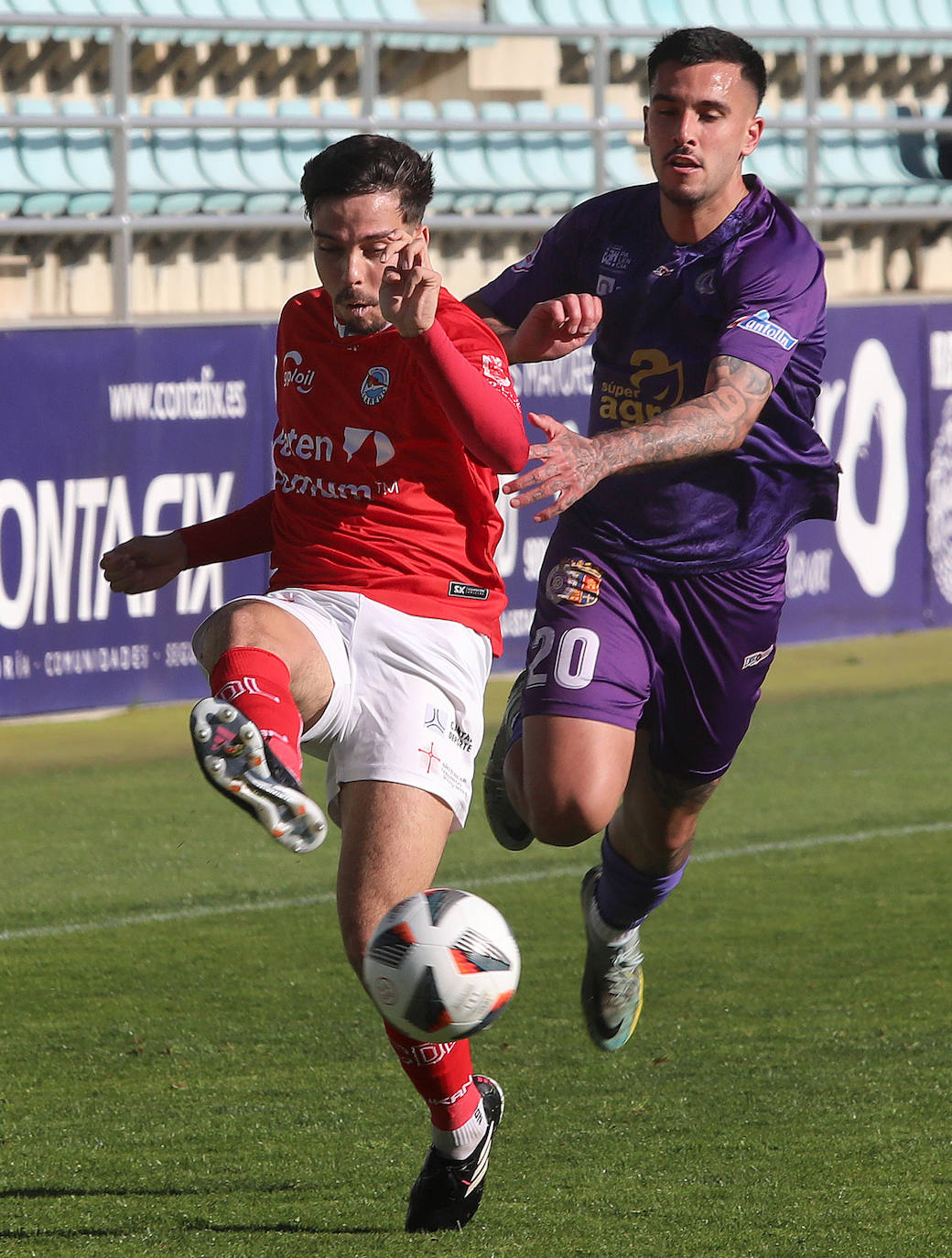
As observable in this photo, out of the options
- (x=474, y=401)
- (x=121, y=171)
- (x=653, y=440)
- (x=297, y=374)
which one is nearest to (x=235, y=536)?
(x=297, y=374)

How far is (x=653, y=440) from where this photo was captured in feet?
14.0

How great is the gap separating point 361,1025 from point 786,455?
193 cm

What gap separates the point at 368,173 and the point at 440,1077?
1.74 metres

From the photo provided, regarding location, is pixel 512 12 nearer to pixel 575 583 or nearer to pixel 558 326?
pixel 575 583

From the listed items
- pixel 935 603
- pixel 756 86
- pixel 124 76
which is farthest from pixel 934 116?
pixel 756 86

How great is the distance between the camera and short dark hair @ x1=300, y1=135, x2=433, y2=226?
13.2 feet

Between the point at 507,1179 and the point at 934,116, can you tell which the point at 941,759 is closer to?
the point at 507,1179

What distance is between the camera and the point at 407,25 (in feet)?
37.8

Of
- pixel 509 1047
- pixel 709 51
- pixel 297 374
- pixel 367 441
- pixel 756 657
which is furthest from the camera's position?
pixel 509 1047

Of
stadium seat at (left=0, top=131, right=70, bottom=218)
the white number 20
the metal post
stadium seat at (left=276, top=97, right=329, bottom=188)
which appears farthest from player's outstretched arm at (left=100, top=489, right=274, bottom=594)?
stadium seat at (left=276, top=97, right=329, bottom=188)

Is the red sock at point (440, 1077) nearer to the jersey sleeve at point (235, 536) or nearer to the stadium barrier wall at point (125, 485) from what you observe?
the jersey sleeve at point (235, 536)

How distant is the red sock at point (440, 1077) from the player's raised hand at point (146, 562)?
1.13 m

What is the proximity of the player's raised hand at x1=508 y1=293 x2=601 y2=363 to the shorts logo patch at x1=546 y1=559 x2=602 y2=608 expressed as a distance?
27.3 inches

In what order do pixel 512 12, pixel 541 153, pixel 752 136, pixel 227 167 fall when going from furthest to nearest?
1. pixel 512 12
2. pixel 541 153
3. pixel 227 167
4. pixel 752 136
